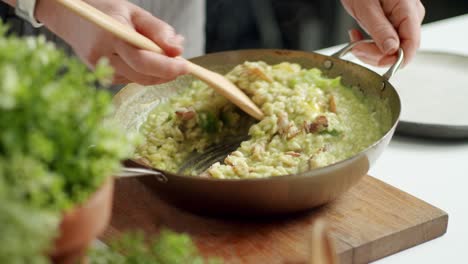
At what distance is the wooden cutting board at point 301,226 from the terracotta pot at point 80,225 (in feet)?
1.55

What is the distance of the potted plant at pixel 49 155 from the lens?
535mm

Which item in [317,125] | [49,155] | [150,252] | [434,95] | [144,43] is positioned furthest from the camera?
[434,95]

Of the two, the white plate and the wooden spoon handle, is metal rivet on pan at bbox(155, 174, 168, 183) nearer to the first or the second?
the wooden spoon handle

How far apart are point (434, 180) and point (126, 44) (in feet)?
2.01

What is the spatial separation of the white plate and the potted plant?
96 centimetres

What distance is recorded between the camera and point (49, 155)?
1.88 ft

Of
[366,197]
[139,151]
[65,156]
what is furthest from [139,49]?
[65,156]

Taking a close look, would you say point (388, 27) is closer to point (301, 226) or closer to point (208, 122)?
point (208, 122)

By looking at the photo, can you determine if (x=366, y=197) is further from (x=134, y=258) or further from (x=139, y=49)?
(x=134, y=258)

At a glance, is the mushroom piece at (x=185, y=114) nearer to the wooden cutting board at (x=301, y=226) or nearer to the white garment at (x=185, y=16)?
the wooden cutting board at (x=301, y=226)

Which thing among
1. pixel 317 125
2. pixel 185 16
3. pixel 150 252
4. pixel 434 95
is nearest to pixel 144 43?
pixel 317 125

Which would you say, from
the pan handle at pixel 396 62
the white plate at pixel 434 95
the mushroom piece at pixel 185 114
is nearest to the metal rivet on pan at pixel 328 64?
the pan handle at pixel 396 62

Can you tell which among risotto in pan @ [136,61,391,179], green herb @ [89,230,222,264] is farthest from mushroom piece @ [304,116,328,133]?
green herb @ [89,230,222,264]

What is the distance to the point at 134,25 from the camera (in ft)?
4.11
